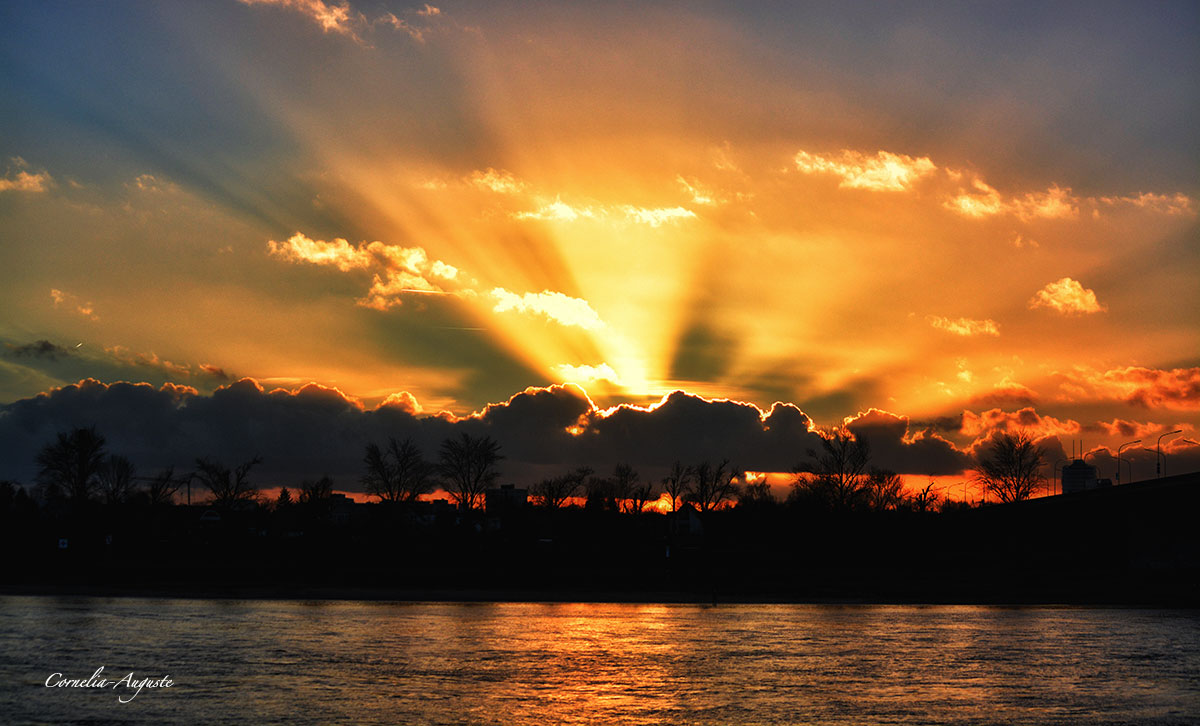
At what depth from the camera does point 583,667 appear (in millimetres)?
39781

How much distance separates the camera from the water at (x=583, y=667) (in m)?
30.3

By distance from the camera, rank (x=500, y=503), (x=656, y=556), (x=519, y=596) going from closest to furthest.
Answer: (x=519, y=596), (x=656, y=556), (x=500, y=503)

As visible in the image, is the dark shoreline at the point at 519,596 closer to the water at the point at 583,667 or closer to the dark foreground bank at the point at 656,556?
the dark foreground bank at the point at 656,556

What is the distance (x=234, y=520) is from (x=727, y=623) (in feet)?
350

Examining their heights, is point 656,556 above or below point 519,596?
above

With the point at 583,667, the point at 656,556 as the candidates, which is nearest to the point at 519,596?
the point at 656,556

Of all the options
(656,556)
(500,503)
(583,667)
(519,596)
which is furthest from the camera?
(500,503)

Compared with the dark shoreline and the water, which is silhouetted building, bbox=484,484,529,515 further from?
the water

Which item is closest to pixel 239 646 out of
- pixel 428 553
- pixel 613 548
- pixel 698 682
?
pixel 698 682

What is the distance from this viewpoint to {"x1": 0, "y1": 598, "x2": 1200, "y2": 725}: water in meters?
30.3

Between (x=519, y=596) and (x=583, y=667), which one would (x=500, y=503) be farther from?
(x=583, y=667)

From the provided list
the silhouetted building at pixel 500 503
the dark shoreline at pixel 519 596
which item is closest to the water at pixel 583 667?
the dark shoreline at pixel 519 596

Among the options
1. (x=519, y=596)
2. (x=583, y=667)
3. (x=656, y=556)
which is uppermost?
(x=656, y=556)

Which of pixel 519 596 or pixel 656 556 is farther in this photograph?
pixel 656 556
